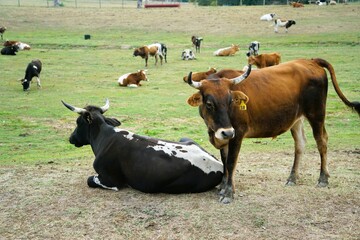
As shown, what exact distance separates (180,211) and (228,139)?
3.92ft

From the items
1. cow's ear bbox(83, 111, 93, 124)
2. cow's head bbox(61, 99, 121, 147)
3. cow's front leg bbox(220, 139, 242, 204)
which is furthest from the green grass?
cow's front leg bbox(220, 139, 242, 204)

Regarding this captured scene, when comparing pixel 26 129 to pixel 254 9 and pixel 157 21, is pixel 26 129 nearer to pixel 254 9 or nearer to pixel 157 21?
pixel 157 21

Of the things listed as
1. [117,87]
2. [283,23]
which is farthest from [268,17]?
[117,87]

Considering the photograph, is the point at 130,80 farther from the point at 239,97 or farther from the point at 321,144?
the point at 239,97

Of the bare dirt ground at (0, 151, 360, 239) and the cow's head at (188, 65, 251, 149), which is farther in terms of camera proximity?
the cow's head at (188, 65, 251, 149)

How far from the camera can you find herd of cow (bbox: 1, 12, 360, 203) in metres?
7.11

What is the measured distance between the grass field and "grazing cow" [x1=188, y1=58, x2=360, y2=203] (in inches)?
25.8

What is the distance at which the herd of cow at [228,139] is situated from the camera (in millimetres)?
7113

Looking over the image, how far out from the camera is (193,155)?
766 cm

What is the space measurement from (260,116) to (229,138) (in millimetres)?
1005

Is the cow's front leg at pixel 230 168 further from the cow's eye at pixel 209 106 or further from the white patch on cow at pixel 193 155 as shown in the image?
the cow's eye at pixel 209 106

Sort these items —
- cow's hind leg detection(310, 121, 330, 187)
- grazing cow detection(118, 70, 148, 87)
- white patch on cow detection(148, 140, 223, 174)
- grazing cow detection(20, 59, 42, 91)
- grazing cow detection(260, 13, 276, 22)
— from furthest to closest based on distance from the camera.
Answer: grazing cow detection(260, 13, 276, 22) → grazing cow detection(118, 70, 148, 87) → grazing cow detection(20, 59, 42, 91) → cow's hind leg detection(310, 121, 330, 187) → white patch on cow detection(148, 140, 223, 174)

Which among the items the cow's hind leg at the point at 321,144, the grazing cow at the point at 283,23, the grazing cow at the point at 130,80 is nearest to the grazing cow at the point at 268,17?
the grazing cow at the point at 283,23

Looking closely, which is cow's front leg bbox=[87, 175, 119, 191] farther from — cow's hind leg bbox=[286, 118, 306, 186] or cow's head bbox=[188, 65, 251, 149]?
cow's hind leg bbox=[286, 118, 306, 186]
